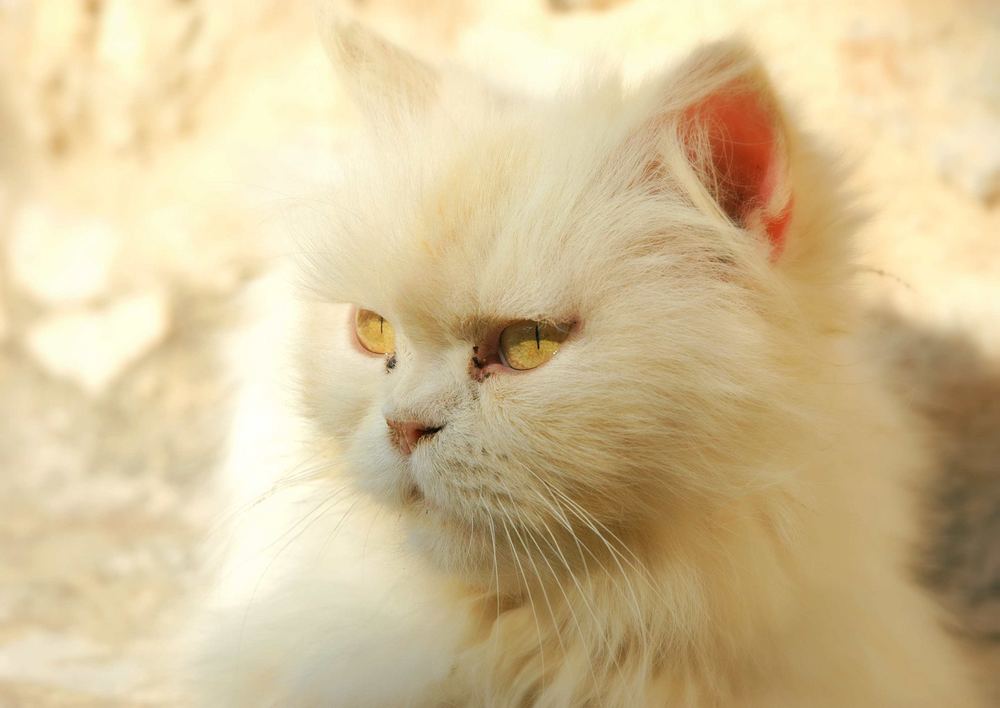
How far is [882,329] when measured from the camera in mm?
2404

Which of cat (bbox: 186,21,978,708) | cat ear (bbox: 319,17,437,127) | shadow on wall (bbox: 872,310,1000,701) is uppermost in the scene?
cat ear (bbox: 319,17,437,127)

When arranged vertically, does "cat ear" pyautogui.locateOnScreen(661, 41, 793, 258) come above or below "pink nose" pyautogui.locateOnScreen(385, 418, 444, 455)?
above

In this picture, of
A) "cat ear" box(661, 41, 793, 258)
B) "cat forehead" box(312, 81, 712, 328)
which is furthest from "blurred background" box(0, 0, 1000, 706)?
"cat ear" box(661, 41, 793, 258)

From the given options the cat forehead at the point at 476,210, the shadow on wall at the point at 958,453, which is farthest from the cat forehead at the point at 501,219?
the shadow on wall at the point at 958,453

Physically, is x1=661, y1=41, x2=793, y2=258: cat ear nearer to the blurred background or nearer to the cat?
the cat

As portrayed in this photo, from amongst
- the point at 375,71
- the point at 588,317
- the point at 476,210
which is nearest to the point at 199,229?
the point at 375,71

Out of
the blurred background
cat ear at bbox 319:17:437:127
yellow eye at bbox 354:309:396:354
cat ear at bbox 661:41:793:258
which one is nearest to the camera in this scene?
cat ear at bbox 661:41:793:258

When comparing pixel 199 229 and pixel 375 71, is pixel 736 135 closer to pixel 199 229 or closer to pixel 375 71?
pixel 375 71

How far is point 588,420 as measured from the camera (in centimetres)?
118

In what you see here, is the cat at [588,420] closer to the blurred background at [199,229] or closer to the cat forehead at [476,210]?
the cat forehead at [476,210]

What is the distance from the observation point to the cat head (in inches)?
47.0

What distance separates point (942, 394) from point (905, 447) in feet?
2.36

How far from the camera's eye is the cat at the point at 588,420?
1.21m

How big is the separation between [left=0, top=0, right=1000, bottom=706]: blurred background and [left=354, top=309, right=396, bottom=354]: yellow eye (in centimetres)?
42
